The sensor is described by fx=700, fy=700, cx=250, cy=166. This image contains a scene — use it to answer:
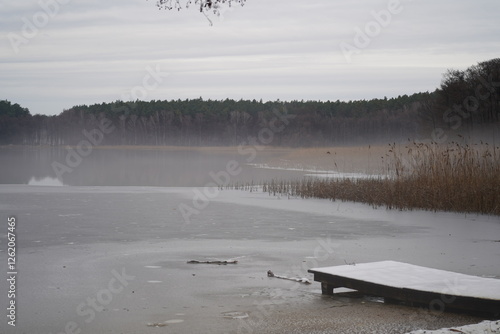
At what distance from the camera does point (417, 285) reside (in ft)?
22.4

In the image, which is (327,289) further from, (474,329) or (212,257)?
(212,257)

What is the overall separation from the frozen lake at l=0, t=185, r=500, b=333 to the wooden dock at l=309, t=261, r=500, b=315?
13cm

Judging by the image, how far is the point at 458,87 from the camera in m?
46.9

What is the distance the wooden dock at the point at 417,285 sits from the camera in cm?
640

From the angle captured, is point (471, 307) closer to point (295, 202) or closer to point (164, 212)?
point (164, 212)

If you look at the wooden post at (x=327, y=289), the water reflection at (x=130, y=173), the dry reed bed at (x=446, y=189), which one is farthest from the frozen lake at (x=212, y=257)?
the water reflection at (x=130, y=173)

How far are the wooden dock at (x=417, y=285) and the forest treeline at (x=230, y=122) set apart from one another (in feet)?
142

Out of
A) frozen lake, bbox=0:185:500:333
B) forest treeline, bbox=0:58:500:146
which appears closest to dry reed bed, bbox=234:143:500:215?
frozen lake, bbox=0:185:500:333

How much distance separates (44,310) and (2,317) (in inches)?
16.8

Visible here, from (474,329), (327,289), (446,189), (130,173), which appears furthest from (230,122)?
(474,329)

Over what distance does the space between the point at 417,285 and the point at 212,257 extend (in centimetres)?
381

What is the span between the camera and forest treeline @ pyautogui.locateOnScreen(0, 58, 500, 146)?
79.0 meters

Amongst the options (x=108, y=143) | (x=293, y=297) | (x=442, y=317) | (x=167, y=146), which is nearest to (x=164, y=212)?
(x=293, y=297)

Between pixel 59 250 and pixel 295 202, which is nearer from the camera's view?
pixel 59 250
